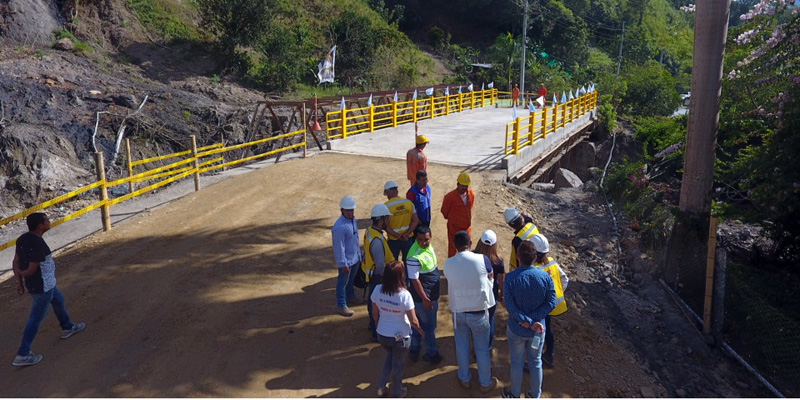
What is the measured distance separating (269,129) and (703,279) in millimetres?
17308

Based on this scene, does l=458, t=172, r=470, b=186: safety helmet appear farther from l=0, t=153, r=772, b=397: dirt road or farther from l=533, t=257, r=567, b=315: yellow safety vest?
l=533, t=257, r=567, b=315: yellow safety vest

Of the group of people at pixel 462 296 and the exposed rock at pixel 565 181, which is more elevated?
the group of people at pixel 462 296

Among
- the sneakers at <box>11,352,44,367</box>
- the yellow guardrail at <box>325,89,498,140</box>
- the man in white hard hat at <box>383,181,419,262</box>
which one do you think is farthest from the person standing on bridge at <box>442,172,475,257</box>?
the yellow guardrail at <box>325,89,498,140</box>

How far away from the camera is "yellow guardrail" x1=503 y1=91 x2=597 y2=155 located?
13.9m

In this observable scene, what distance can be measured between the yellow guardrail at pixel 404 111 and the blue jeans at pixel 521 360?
1225cm

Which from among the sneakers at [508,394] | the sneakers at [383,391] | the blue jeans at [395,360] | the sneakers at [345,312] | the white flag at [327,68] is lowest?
the sneakers at [508,394]

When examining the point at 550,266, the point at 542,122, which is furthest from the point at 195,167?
the point at 542,122

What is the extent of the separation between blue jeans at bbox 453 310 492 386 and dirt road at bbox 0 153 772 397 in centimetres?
18

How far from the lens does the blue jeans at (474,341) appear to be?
4.80m

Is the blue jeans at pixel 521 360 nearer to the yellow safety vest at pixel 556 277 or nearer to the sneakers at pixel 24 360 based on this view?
the yellow safety vest at pixel 556 277

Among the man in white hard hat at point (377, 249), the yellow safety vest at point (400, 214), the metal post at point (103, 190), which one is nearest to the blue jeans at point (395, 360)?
the man in white hard hat at point (377, 249)

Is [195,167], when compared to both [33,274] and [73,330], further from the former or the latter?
[33,274]

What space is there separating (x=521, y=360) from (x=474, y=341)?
1.42 ft

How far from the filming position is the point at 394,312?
15.0ft
